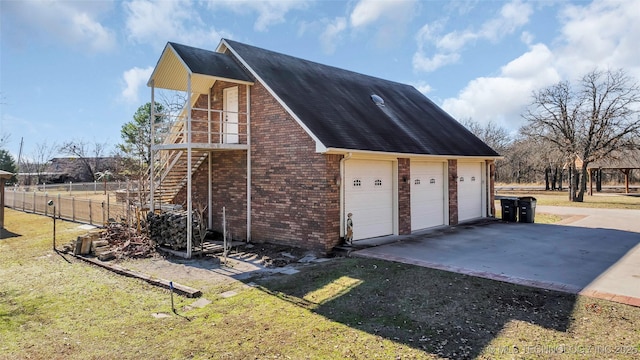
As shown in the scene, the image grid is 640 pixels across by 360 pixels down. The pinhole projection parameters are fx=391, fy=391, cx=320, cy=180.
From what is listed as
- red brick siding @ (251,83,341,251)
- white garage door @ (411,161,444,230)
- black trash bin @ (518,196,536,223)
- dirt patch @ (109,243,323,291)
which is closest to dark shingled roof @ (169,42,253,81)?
red brick siding @ (251,83,341,251)

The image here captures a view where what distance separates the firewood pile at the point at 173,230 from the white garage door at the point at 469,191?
10.2 m

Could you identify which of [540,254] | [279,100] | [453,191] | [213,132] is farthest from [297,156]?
[453,191]

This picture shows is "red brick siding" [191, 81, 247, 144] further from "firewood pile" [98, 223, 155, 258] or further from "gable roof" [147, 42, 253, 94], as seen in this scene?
"firewood pile" [98, 223, 155, 258]

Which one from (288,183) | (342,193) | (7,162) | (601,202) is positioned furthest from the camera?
(7,162)

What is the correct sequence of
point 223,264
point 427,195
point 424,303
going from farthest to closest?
point 427,195 → point 223,264 → point 424,303

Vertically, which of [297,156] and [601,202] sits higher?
[297,156]

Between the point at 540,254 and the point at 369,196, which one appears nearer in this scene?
the point at 540,254

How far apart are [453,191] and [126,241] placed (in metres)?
11.5

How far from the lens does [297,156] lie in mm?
10852

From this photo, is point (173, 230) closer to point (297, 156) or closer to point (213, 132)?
point (213, 132)

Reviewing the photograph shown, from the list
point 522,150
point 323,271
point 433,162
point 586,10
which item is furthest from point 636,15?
point 522,150

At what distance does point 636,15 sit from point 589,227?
782 cm

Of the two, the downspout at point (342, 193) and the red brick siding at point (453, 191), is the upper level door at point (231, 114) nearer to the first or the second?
the downspout at point (342, 193)

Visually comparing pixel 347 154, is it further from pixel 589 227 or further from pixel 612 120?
pixel 612 120
